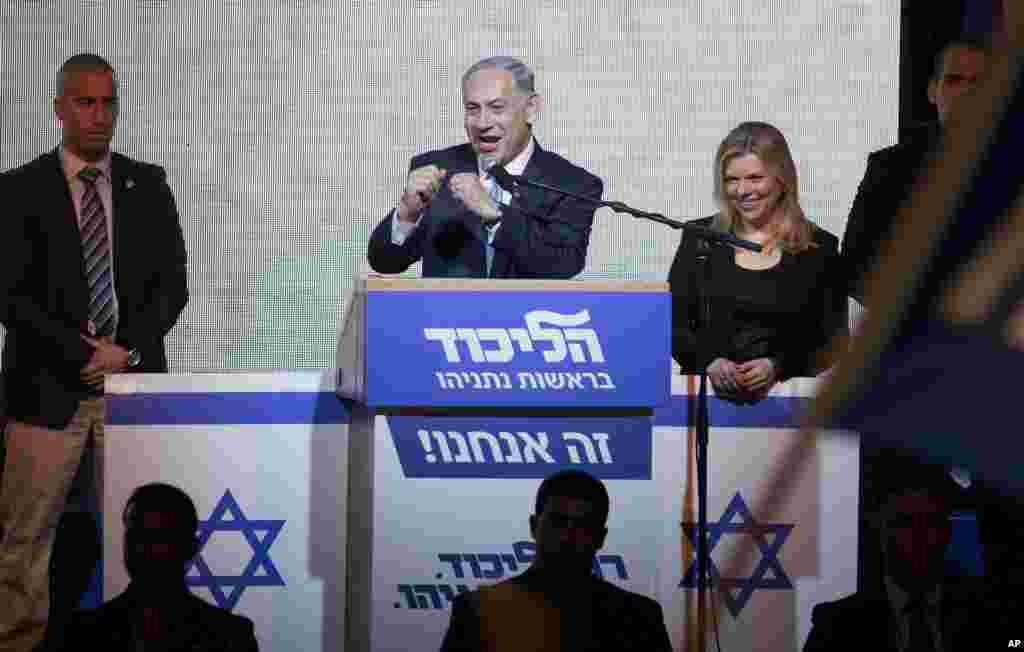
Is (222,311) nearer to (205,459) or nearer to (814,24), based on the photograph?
(205,459)

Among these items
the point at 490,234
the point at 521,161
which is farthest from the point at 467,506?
the point at 521,161

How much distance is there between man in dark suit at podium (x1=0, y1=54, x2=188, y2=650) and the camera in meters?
3.50

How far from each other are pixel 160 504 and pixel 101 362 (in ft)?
2.49

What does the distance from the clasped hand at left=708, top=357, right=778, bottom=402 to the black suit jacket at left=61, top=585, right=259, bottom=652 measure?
1.09 m

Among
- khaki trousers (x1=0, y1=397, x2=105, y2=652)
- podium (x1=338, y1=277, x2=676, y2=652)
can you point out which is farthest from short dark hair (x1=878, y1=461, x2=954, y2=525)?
khaki trousers (x1=0, y1=397, x2=105, y2=652)

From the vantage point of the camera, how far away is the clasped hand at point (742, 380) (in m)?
3.09

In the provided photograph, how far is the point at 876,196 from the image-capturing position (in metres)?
3.59

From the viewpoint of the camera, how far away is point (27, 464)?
3.55 m

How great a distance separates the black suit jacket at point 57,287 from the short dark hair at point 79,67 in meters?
0.27

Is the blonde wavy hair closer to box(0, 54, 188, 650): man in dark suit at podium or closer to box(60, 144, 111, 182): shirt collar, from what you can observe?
box(0, 54, 188, 650): man in dark suit at podium

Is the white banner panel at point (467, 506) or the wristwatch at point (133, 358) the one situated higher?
the wristwatch at point (133, 358)

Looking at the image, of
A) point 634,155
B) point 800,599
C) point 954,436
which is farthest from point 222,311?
point 954,436

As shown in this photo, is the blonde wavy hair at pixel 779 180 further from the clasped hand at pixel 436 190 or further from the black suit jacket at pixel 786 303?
the clasped hand at pixel 436 190

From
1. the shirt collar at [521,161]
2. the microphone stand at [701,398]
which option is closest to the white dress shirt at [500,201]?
the shirt collar at [521,161]
